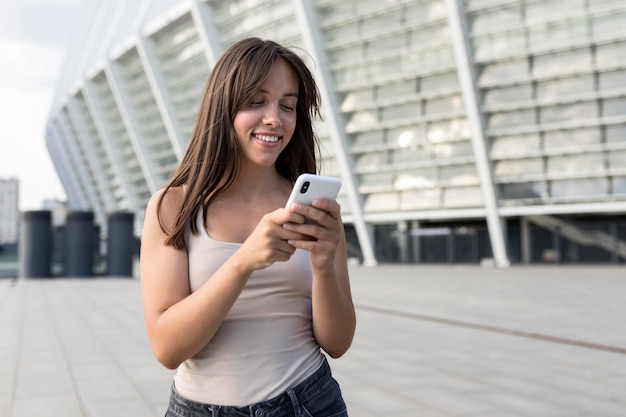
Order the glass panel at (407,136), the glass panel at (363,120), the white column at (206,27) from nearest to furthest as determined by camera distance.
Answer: the glass panel at (407,136)
the glass panel at (363,120)
the white column at (206,27)

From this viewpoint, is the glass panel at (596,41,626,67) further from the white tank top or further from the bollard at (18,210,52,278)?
the white tank top

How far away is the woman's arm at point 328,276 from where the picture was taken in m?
1.37

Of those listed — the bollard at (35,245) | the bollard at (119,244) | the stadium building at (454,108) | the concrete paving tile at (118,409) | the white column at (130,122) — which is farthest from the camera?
the white column at (130,122)

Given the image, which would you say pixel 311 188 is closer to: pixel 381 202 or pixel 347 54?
pixel 381 202

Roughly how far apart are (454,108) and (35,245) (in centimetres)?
2295

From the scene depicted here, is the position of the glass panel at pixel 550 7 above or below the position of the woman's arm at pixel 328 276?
above

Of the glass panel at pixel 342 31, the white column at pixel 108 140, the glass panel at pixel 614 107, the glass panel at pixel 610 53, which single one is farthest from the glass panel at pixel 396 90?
the white column at pixel 108 140

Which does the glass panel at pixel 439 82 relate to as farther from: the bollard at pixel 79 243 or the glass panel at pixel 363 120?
the bollard at pixel 79 243

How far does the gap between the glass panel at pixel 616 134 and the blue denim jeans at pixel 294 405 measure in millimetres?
32893

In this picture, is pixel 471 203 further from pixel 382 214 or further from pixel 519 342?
pixel 519 342

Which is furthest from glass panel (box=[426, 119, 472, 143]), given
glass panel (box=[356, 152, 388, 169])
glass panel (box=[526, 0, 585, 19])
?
glass panel (box=[526, 0, 585, 19])

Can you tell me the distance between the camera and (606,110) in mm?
31234

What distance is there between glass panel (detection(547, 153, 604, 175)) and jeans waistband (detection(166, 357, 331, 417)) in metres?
33.1

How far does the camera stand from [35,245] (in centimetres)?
2416
